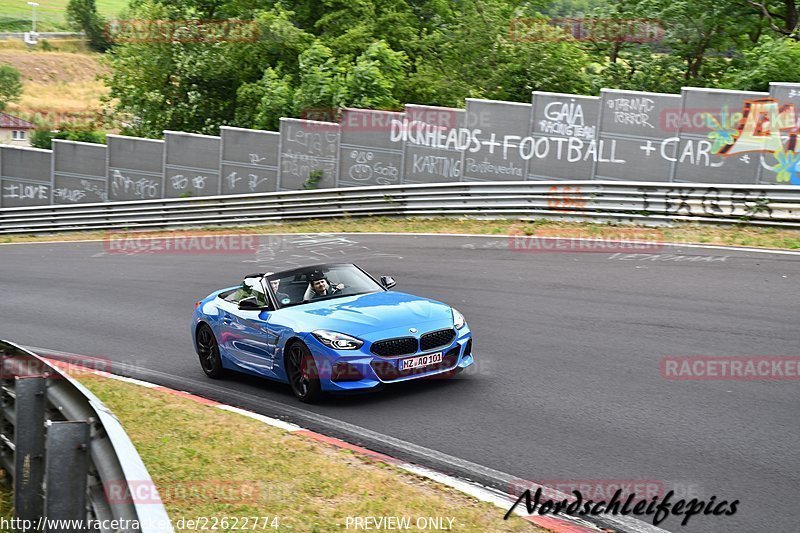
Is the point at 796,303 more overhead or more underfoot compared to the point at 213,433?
more overhead

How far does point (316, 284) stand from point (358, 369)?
1.82 metres

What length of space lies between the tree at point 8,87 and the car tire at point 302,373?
96.2 meters

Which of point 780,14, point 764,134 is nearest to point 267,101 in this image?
point 780,14

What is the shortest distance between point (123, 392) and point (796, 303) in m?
8.91

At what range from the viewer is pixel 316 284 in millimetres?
11797

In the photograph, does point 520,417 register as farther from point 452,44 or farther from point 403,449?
point 452,44

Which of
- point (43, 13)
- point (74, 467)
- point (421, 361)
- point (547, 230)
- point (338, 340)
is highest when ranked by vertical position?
point (43, 13)

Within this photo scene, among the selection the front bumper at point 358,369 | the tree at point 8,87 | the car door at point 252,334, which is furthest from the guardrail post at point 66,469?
the tree at point 8,87

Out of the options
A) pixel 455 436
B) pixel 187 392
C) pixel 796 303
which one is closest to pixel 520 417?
pixel 455 436

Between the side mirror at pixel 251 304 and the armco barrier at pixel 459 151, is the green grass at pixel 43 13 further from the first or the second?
the side mirror at pixel 251 304

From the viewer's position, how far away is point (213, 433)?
941 cm

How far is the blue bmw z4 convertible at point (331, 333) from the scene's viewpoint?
10.3 metres

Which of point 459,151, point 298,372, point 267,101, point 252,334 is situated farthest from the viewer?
point 267,101

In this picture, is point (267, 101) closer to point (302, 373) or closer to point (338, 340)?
point (302, 373)
